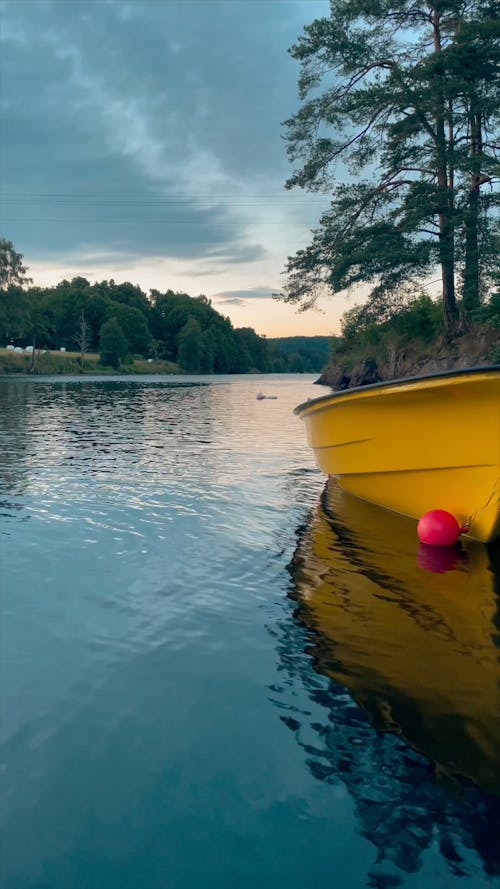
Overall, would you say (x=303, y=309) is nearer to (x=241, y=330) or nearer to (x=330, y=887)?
(x=330, y=887)

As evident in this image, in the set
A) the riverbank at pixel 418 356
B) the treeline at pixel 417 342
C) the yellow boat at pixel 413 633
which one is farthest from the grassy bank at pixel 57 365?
the yellow boat at pixel 413 633

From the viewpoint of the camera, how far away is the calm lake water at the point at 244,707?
2457 millimetres

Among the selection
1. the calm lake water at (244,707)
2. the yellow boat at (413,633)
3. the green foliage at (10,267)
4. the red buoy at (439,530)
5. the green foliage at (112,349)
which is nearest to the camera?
the calm lake water at (244,707)

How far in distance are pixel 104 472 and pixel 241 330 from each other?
172401mm

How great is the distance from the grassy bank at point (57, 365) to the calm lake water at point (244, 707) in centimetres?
7533

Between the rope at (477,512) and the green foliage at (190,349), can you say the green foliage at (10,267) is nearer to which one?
the green foliage at (190,349)

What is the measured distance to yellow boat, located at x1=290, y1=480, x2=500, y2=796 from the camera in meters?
3.23

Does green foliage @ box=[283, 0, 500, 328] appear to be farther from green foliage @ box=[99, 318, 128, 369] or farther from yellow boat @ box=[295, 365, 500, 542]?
green foliage @ box=[99, 318, 128, 369]

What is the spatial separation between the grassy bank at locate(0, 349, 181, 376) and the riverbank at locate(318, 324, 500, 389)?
134 feet

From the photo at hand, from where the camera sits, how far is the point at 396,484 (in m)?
8.03

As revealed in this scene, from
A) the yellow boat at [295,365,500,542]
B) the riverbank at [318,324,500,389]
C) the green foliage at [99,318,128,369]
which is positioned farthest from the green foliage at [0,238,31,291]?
the yellow boat at [295,365,500,542]

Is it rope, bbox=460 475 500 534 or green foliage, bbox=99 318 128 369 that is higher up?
green foliage, bbox=99 318 128 369

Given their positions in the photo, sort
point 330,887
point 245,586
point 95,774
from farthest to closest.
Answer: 1. point 245,586
2. point 95,774
3. point 330,887

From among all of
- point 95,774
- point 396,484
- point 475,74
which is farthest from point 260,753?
point 475,74
